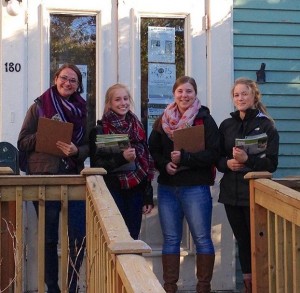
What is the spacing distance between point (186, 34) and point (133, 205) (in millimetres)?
1777

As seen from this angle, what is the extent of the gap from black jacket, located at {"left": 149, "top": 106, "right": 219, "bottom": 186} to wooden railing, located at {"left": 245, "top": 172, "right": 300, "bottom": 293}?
0.68 meters

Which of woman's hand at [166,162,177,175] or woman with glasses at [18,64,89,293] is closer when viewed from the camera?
woman with glasses at [18,64,89,293]

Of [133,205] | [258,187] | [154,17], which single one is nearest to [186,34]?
[154,17]

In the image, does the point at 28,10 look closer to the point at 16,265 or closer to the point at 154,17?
the point at 154,17

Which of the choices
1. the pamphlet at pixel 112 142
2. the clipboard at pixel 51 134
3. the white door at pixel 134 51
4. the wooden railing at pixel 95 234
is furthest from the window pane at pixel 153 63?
the wooden railing at pixel 95 234

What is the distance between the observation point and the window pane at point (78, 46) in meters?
5.83

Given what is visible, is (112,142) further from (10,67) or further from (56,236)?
(10,67)

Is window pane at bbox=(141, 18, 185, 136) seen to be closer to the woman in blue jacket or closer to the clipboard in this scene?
the woman in blue jacket

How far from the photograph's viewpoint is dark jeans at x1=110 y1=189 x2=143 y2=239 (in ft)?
16.7

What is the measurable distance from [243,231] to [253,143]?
2.31 feet

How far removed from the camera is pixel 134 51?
5906mm

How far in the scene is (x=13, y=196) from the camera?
4.43 metres

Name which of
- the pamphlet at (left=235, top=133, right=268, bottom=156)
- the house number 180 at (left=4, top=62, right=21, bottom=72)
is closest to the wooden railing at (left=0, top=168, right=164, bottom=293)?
the pamphlet at (left=235, top=133, right=268, bottom=156)

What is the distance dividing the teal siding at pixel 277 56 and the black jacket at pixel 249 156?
3.41 ft
